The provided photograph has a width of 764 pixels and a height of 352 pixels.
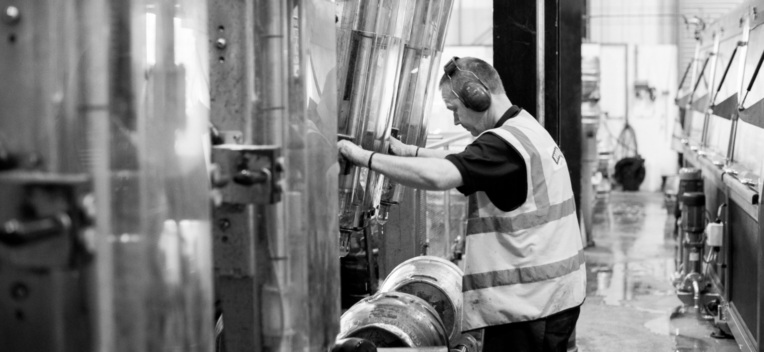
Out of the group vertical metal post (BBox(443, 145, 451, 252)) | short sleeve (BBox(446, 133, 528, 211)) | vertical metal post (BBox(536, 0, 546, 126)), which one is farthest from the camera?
vertical metal post (BBox(443, 145, 451, 252))

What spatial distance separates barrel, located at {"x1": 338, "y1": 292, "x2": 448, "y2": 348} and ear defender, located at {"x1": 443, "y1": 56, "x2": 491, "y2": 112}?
95 centimetres

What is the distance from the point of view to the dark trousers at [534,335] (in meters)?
3.20

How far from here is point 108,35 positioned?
1360 mm

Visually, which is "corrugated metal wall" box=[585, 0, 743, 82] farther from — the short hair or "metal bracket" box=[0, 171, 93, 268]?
"metal bracket" box=[0, 171, 93, 268]

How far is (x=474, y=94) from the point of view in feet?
10.7

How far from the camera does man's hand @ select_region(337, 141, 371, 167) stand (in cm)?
289

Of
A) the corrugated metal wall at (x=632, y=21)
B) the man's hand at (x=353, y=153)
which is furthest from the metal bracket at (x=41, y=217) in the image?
the corrugated metal wall at (x=632, y=21)

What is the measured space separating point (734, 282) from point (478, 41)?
1054 cm

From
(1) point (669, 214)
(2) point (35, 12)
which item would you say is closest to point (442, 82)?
(2) point (35, 12)

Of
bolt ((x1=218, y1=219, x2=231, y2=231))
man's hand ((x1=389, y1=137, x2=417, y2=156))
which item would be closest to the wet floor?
man's hand ((x1=389, y1=137, x2=417, y2=156))

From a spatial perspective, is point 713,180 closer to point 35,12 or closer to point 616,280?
point 616,280

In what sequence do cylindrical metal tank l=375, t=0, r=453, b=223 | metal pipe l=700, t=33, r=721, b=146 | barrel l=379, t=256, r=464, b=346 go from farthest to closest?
metal pipe l=700, t=33, r=721, b=146 < barrel l=379, t=256, r=464, b=346 < cylindrical metal tank l=375, t=0, r=453, b=223

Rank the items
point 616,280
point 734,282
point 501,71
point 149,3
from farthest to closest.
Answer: point 616,280 < point 734,282 < point 501,71 < point 149,3

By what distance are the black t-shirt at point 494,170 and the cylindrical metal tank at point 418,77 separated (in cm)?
72
